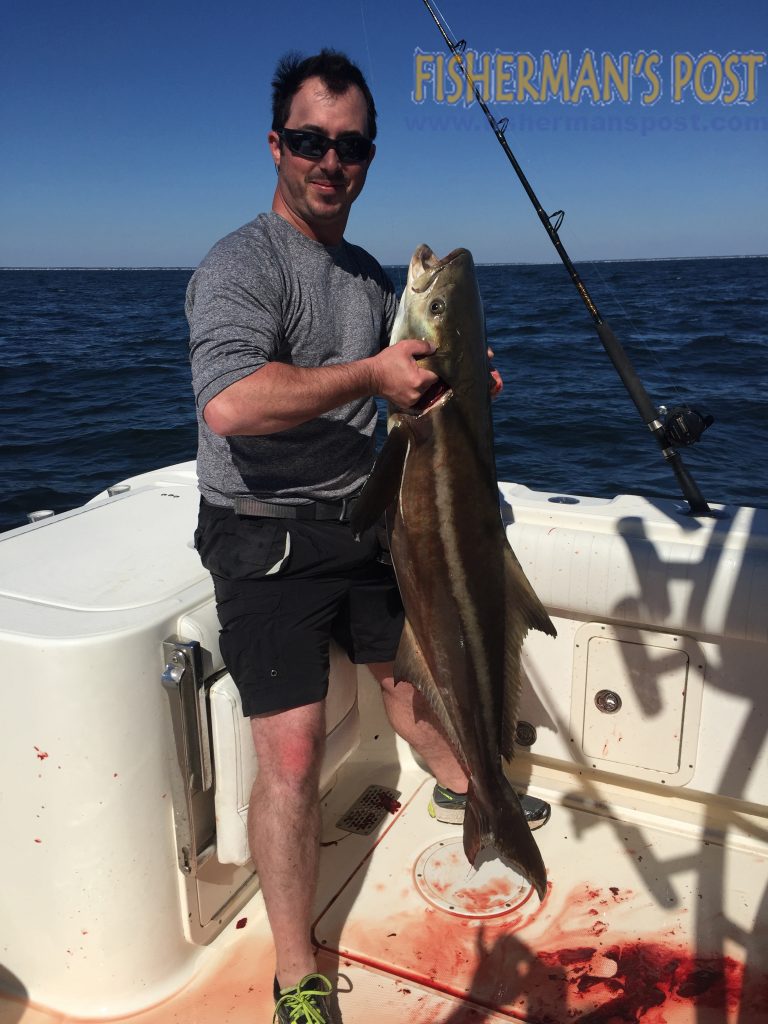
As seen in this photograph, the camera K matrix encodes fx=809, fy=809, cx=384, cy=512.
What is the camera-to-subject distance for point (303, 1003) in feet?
7.59

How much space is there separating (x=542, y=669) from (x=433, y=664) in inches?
40.9

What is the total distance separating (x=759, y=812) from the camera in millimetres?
3160

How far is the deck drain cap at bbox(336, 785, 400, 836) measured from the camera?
10.9ft

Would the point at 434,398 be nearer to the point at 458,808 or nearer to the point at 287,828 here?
the point at 287,828

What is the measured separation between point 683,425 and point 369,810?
6.78 feet

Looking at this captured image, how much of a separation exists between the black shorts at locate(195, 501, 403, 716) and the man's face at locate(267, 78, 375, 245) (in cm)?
100

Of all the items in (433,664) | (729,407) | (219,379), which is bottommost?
(729,407)

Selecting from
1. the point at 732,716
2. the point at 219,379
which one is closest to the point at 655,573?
the point at 732,716

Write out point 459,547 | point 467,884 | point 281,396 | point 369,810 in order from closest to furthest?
point 281,396, point 459,547, point 467,884, point 369,810

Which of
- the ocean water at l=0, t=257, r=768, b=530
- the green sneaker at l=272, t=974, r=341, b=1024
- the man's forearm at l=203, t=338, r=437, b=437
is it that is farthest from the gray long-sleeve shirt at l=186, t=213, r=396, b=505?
the ocean water at l=0, t=257, r=768, b=530

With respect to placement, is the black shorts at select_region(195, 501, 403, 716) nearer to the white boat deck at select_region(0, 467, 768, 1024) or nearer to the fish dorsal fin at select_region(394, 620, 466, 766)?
the white boat deck at select_region(0, 467, 768, 1024)

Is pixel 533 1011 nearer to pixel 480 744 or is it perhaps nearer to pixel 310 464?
pixel 480 744

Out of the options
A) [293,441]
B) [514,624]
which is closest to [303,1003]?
[514,624]

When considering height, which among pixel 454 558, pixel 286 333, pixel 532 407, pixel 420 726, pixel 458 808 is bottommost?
pixel 532 407
